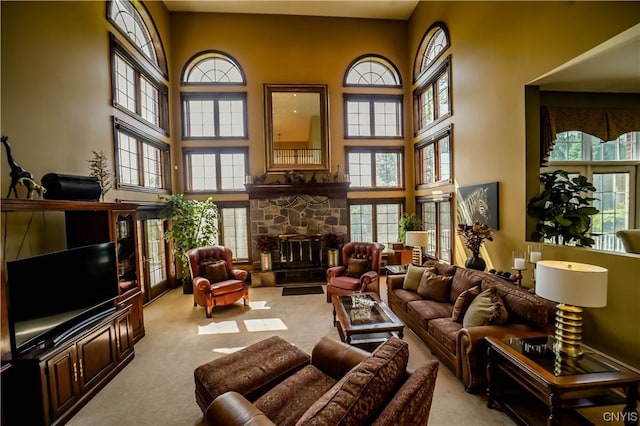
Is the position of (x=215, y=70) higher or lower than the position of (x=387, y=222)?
higher

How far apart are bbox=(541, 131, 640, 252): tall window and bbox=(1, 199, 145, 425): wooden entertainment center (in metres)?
6.40

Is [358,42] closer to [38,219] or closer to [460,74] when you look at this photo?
[460,74]

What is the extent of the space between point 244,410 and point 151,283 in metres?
5.00

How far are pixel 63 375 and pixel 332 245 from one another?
17.1 feet

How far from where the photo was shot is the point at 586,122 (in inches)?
160

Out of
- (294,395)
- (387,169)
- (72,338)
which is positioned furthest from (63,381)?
(387,169)

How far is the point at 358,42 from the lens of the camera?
292 inches

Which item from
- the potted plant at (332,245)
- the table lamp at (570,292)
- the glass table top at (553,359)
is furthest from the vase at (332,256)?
the table lamp at (570,292)

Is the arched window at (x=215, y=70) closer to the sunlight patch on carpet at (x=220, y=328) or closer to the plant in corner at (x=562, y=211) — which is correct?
the sunlight patch on carpet at (x=220, y=328)

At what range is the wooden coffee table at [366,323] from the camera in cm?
315

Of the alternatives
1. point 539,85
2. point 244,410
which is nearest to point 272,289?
point 244,410

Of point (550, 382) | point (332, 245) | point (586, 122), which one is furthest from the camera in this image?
point (332, 245)

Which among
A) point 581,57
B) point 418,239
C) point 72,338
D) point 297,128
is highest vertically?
point 297,128

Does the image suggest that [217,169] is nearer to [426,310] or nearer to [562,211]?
[426,310]
